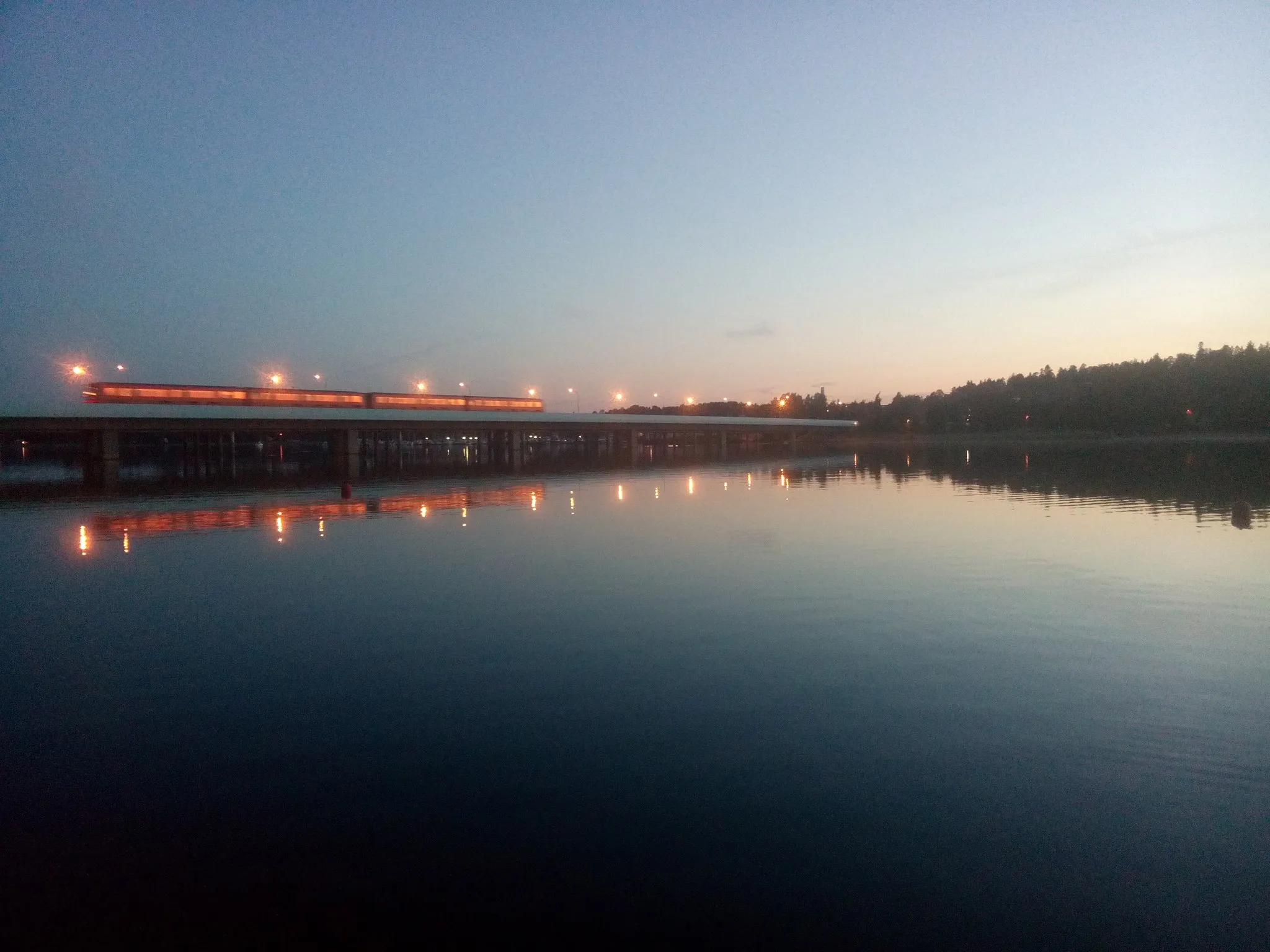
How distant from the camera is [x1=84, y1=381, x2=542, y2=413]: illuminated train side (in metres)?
64.0

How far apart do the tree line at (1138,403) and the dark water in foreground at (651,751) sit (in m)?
117

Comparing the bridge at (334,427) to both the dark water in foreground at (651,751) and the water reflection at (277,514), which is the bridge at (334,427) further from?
the dark water in foreground at (651,751)

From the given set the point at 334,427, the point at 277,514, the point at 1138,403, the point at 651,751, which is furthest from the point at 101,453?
the point at 1138,403

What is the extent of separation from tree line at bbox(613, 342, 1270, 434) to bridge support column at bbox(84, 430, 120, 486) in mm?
128045

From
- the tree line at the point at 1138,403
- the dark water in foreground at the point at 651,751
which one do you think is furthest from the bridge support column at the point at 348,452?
the tree line at the point at 1138,403

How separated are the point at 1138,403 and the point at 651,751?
138233 mm

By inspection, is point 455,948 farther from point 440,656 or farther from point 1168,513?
point 1168,513

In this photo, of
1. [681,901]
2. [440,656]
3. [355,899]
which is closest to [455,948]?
[355,899]

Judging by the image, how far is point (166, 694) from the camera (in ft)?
31.9

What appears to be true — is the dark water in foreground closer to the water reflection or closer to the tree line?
the water reflection

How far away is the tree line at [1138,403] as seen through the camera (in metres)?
112

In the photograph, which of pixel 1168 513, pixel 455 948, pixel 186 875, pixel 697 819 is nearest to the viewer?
pixel 455 948

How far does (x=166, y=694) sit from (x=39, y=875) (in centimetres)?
418

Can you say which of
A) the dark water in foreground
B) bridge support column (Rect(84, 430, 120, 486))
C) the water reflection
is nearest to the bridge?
bridge support column (Rect(84, 430, 120, 486))
